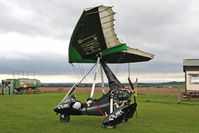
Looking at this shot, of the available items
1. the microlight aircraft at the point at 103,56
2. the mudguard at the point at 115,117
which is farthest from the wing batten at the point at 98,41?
the mudguard at the point at 115,117

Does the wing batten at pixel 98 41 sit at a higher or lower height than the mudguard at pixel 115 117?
higher

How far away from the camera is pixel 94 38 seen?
35.6 ft

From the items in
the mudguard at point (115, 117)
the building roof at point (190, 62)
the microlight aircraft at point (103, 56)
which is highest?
the building roof at point (190, 62)

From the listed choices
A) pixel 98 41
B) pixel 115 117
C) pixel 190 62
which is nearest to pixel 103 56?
pixel 98 41

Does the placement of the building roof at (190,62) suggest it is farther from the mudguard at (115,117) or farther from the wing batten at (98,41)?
the mudguard at (115,117)

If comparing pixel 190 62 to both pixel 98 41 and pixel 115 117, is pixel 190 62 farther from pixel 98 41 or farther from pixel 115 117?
pixel 115 117

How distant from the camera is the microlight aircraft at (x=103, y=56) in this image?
32.1 feet

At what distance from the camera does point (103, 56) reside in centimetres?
1173

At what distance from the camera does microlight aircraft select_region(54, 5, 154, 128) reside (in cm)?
979

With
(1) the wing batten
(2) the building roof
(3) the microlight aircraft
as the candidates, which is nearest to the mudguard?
(3) the microlight aircraft

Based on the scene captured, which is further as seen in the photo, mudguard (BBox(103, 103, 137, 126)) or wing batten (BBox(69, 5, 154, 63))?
mudguard (BBox(103, 103, 137, 126))

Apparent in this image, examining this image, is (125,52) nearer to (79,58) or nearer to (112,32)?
(112,32)

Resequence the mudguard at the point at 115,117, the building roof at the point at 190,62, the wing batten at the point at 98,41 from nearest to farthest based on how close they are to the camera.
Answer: the wing batten at the point at 98,41 < the mudguard at the point at 115,117 < the building roof at the point at 190,62

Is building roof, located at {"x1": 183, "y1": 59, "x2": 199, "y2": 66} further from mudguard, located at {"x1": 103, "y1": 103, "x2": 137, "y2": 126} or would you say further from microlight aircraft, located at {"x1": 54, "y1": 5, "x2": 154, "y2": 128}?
mudguard, located at {"x1": 103, "y1": 103, "x2": 137, "y2": 126}
